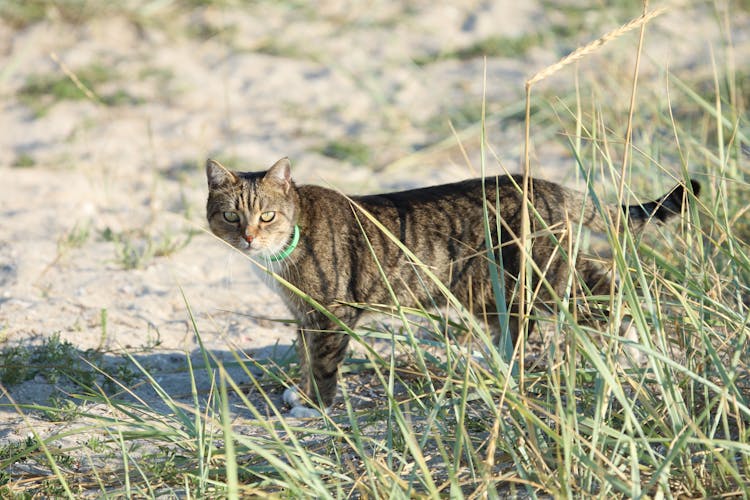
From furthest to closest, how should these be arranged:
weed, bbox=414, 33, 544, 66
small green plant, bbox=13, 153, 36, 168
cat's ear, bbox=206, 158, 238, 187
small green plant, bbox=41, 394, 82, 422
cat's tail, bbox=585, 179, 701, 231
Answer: weed, bbox=414, 33, 544, 66 < small green plant, bbox=13, 153, 36, 168 < cat's ear, bbox=206, 158, 238, 187 < cat's tail, bbox=585, 179, 701, 231 < small green plant, bbox=41, 394, 82, 422

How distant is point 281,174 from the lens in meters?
3.26

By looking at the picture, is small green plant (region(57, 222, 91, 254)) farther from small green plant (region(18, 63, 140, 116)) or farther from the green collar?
small green plant (region(18, 63, 140, 116))

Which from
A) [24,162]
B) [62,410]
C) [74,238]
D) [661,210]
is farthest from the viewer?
[24,162]

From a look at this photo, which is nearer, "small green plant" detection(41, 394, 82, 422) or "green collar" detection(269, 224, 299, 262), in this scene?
"small green plant" detection(41, 394, 82, 422)

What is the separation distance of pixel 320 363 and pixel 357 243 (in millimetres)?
467

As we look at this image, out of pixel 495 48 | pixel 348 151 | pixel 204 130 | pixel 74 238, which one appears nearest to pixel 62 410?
pixel 74 238

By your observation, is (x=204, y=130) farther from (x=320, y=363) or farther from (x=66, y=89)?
(x=320, y=363)

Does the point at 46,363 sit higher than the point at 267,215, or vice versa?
the point at 267,215

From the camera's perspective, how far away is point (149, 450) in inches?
106

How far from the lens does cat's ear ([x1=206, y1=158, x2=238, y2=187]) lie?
10.6 feet

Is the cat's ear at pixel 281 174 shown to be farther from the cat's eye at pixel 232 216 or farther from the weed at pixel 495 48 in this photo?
the weed at pixel 495 48

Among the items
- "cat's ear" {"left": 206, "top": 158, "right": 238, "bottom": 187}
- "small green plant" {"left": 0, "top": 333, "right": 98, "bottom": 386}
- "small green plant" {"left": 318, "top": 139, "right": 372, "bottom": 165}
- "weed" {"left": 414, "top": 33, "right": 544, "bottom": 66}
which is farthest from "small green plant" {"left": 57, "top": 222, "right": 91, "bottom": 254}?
"weed" {"left": 414, "top": 33, "right": 544, "bottom": 66}

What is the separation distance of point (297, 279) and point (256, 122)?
3.20 m

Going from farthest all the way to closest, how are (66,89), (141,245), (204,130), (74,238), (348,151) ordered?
(66,89)
(348,151)
(204,130)
(141,245)
(74,238)
